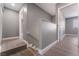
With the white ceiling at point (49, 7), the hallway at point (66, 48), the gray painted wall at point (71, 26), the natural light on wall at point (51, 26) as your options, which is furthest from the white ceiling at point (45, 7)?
the hallway at point (66, 48)

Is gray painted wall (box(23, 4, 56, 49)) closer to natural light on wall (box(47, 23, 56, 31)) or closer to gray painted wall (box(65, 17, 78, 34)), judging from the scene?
natural light on wall (box(47, 23, 56, 31))

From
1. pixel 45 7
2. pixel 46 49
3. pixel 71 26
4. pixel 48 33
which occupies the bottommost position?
pixel 46 49

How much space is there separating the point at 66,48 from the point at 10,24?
88 cm

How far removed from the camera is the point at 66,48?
1.19m

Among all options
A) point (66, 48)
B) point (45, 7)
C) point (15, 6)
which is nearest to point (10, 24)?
point (15, 6)

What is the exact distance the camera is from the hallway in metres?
1.18

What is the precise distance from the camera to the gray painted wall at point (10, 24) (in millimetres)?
1188

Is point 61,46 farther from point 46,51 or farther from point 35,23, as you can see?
point 35,23

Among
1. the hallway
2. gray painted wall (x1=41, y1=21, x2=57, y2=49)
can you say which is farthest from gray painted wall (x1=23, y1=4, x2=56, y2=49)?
the hallway

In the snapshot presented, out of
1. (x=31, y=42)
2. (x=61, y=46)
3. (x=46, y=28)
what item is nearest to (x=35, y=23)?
(x=46, y=28)

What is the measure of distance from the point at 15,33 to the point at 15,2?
0.45 meters

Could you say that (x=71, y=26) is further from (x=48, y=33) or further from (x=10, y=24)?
(x=10, y=24)

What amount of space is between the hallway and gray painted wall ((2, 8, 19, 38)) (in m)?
0.57

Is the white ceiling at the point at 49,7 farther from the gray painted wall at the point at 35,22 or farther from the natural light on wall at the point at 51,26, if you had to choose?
the natural light on wall at the point at 51,26
